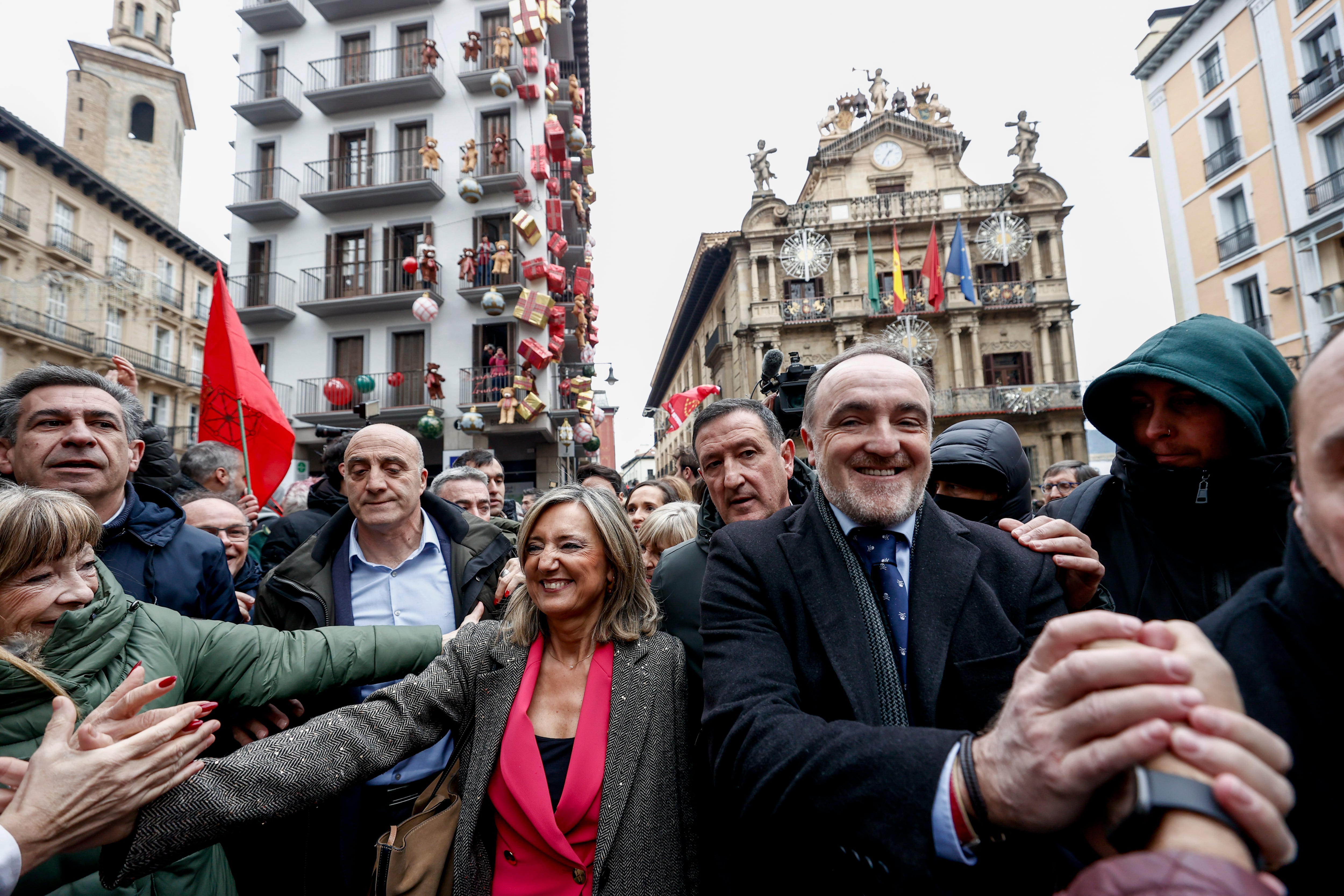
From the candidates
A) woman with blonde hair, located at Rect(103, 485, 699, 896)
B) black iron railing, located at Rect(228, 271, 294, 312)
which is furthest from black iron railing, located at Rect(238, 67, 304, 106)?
woman with blonde hair, located at Rect(103, 485, 699, 896)

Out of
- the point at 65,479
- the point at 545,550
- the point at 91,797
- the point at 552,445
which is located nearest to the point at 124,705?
the point at 91,797

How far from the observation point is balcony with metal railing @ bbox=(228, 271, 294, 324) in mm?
19266

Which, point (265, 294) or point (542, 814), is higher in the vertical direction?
point (265, 294)

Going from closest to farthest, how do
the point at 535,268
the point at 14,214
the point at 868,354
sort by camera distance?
the point at 868,354
the point at 535,268
the point at 14,214

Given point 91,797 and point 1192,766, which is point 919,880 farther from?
point 91,797

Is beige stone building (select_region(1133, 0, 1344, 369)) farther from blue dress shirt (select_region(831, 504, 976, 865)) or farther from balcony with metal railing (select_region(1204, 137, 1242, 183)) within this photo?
blue dress shirt (select_region(831, 504, 976, 865))

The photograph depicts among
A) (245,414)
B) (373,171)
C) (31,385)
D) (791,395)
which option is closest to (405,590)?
(31,385)

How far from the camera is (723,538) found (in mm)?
1949

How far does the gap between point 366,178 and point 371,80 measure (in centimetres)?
298

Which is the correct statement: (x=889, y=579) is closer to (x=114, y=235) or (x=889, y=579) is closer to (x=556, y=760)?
(x=556, y=760)

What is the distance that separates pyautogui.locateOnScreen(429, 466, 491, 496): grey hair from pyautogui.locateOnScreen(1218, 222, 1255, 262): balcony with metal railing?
26.1 meters

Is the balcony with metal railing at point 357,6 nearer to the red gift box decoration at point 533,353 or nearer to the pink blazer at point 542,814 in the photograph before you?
the red gift box decoration at point 533,353

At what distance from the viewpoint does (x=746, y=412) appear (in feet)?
10.2

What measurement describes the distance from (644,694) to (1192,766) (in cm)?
166
